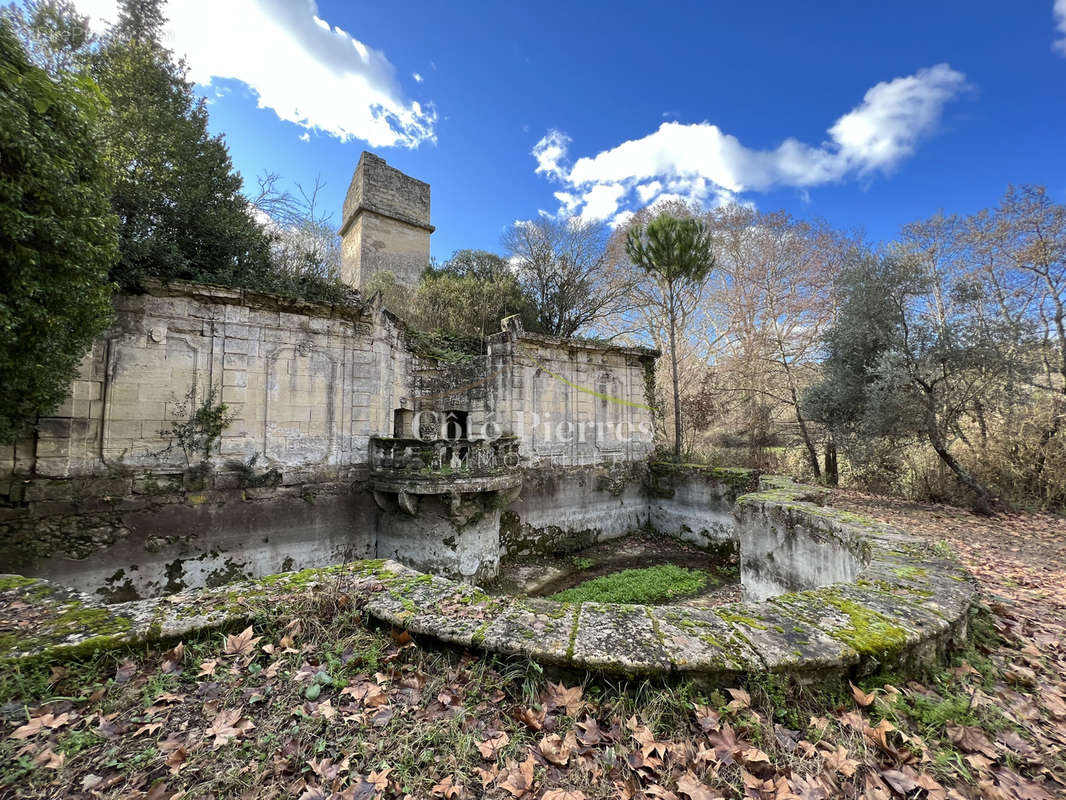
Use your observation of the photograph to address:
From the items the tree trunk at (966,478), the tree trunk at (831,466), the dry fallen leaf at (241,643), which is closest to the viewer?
the dry fallen leaf at (241,643)

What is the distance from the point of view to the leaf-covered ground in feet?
5.36

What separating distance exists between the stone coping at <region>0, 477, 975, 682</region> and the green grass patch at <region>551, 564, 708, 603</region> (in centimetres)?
451

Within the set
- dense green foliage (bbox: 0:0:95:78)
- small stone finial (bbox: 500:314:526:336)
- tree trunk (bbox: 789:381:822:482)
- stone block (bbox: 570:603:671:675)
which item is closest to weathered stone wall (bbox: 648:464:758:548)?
tree trunk (bbox: 789:381:822:482)

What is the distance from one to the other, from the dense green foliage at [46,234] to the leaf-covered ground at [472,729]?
12.8 ft

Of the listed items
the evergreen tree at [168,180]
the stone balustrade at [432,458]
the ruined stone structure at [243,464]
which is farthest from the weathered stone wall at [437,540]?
the evergreen tree at [168,180]

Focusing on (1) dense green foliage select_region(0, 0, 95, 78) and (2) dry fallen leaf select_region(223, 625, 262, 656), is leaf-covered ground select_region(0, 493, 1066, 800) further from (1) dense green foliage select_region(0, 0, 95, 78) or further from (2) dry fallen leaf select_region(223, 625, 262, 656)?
(1) dense green foliage select_region(0, 0, 95, 78)

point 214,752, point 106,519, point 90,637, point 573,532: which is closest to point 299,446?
point 106,519

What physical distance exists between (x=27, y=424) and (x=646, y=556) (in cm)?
1102

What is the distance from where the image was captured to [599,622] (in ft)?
8.43

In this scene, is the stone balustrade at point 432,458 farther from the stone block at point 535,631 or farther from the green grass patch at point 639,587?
the stone block at point 535,631

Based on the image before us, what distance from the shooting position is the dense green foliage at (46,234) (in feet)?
11.7

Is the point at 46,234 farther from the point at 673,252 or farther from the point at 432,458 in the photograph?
the point at 673,252

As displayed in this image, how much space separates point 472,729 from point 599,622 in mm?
978

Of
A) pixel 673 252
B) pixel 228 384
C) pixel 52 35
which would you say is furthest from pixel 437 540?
pixel 52 35
